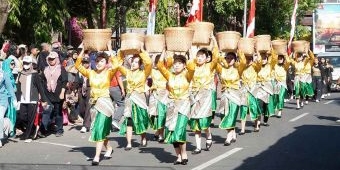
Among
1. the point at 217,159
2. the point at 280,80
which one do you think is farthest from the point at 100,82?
the point at 280,80

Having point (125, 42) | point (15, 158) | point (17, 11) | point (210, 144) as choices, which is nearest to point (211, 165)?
point (210, 144)

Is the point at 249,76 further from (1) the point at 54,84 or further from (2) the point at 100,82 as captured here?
(2) the point at 100,82

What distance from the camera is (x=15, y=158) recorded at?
39.3 ft

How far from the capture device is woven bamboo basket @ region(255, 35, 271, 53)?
591 inches

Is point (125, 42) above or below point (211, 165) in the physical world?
above

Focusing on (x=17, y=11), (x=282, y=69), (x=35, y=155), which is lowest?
(x=35, y=155)

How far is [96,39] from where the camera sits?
11.1 m

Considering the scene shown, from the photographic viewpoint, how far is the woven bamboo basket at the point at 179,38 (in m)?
10.9

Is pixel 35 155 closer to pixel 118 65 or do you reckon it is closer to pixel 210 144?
pixel 118 65

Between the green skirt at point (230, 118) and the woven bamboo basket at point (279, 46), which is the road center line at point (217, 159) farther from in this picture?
the woven bamboo basket at point (279, 46)

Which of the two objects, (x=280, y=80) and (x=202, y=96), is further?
(x=280, y=80)

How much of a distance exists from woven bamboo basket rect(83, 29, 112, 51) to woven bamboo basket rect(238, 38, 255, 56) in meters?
3.53

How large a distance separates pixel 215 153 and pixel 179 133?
1718 millimetres

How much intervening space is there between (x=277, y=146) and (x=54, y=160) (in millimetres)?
Result: 4135
